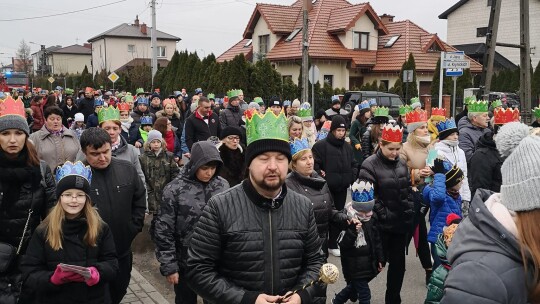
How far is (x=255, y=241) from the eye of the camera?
278 centimetres

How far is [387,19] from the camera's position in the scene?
44250 mm

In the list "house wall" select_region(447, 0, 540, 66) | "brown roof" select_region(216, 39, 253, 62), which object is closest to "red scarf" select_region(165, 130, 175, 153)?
"brown roof" select_region(216, 39, 253, 62)

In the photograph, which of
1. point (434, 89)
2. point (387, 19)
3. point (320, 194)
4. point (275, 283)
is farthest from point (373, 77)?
point (275, 283)

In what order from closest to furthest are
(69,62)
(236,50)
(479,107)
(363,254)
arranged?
(363,254) → (479,107) → (236,50) → (69,62)

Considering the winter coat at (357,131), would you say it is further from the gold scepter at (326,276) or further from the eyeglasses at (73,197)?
the gold scepter at (326,276)

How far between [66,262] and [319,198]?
Result: 238 cm

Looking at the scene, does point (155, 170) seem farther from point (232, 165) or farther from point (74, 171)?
point (74, 171)

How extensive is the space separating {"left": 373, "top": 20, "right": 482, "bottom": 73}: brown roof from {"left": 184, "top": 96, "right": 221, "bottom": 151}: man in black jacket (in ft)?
92.5

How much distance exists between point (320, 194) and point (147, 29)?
81.6 m

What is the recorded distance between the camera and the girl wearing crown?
3.78 meters

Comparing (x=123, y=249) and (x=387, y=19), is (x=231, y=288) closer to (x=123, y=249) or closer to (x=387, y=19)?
(x=123, y=249)

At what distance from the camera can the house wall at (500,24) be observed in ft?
150

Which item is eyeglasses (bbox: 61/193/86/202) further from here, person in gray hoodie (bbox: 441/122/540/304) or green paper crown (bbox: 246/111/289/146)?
person in gray hoodie (bbox: 441/122/540/304)

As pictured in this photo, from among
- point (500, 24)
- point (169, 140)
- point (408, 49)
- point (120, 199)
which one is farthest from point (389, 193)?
point (500, 24)
